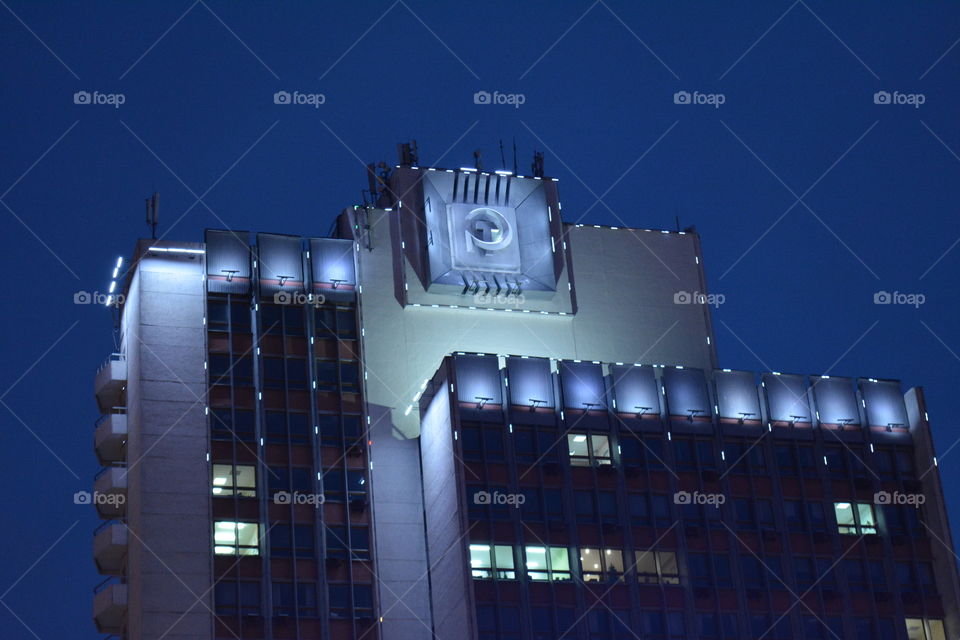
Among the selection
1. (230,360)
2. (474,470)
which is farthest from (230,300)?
(474,470)

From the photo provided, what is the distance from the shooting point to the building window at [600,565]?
89.6 metres

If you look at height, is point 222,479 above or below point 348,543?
above

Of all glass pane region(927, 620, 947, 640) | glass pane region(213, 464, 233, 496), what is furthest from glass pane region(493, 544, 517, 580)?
glass pane region(927, 620, 947, 640)

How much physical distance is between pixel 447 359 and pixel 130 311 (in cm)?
1936

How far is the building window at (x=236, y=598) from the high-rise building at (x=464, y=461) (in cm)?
12

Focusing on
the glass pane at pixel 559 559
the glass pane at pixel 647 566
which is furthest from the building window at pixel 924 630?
the glass pane at pixel 559 559

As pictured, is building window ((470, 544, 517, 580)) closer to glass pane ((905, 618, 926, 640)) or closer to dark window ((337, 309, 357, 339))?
dark window ((337, 309, 357, 339))

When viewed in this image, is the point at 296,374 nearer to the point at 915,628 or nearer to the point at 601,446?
the point at 601,446

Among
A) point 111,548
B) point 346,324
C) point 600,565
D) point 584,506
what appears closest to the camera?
point 600,565

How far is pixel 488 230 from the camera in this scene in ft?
337

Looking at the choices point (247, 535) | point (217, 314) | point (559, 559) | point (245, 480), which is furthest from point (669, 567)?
point (217, 314)

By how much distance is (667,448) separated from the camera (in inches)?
3725

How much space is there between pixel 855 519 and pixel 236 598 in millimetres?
36225

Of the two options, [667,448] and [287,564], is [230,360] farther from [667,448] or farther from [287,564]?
[667,448]
